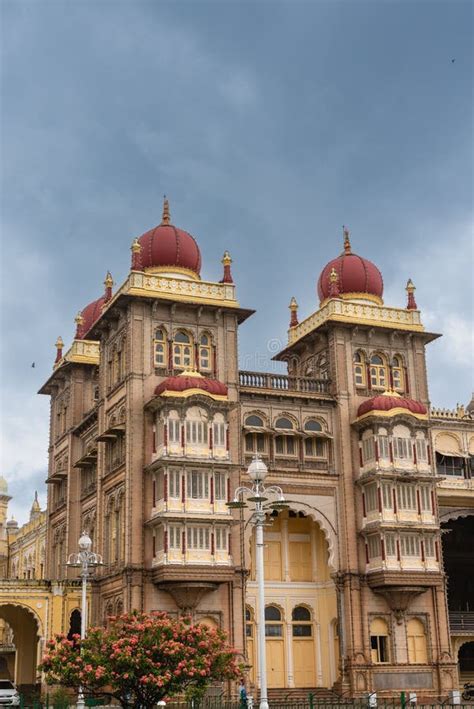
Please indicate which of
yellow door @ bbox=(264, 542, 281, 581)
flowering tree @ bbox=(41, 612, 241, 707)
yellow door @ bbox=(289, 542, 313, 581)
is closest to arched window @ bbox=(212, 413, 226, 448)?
yellow door @ bbox=(264, 542, 281, 581)

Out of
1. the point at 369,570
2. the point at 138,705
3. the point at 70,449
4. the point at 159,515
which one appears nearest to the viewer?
the point at 138,705

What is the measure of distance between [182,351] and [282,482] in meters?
8.10

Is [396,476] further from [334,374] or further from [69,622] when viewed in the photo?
[69,622]

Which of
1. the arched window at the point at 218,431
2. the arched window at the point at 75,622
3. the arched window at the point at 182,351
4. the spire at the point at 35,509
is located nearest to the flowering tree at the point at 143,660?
the arched window at the point at 218,431

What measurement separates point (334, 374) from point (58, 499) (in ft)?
66.9

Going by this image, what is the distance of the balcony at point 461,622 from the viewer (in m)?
53.6

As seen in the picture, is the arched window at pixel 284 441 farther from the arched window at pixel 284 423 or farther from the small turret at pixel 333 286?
the small turret at pixel 333 286

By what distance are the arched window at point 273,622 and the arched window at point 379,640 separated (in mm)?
4705

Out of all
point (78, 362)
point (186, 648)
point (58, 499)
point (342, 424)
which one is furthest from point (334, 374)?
point (186, 648)

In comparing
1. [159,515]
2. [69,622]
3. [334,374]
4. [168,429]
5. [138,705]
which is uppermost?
[334,374]

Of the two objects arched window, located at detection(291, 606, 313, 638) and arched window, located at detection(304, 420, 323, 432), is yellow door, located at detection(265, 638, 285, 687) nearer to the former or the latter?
arched window, located at detection(291, 606, 313, 638)

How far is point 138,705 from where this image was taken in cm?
2972

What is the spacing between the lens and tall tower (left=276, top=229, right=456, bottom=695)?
48344 millimetres

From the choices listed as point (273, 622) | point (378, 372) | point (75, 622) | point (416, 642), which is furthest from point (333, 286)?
point (75, 622)
